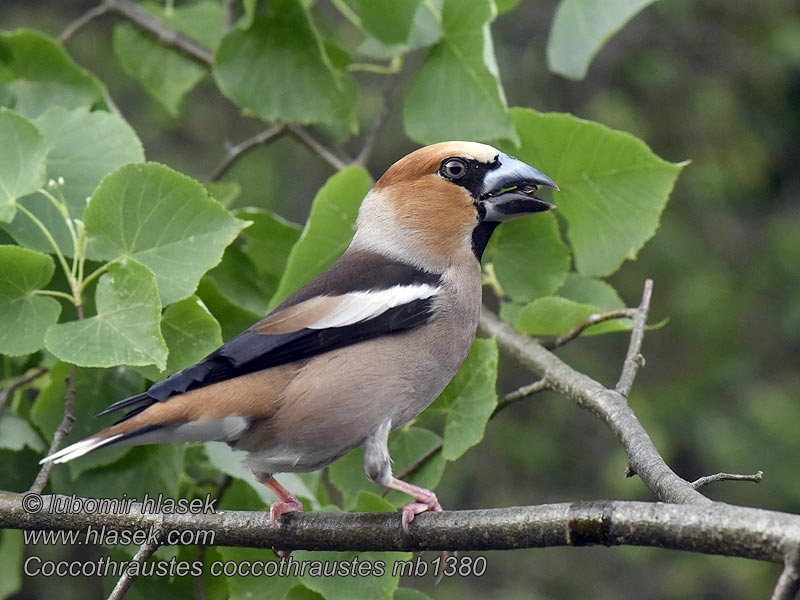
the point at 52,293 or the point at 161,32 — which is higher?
the point at 161,32

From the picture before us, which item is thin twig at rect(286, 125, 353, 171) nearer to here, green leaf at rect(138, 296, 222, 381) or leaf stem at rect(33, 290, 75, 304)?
green leaf at rect(138, 296, 222, 381)

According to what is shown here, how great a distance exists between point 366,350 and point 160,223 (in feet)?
2.01

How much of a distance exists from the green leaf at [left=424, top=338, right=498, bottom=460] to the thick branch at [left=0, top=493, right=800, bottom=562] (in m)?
0.38

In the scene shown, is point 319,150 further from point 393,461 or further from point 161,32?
point 393,461

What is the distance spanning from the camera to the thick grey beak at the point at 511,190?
9.03 ft

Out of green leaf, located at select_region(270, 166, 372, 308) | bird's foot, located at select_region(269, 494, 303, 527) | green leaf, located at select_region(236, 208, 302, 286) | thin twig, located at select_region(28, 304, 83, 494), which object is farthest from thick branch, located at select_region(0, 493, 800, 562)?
green leaf, located at select_region(236, 208, 302, 286)

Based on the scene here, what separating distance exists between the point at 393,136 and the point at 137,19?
6005 millimetres

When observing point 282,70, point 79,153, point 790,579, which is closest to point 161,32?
point 282,70

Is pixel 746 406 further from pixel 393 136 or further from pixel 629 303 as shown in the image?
pixel 393 136

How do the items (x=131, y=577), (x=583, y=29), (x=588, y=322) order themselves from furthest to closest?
(x=583, y=29)
(x=588, y=322)
(x=131, y=577)

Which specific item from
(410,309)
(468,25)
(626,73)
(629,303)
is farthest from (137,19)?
(626,73)

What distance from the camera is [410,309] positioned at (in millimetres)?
2697

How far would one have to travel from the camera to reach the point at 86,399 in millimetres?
2719

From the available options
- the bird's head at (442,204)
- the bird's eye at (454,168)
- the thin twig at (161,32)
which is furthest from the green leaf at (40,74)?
the bird's eye at (454,168)
